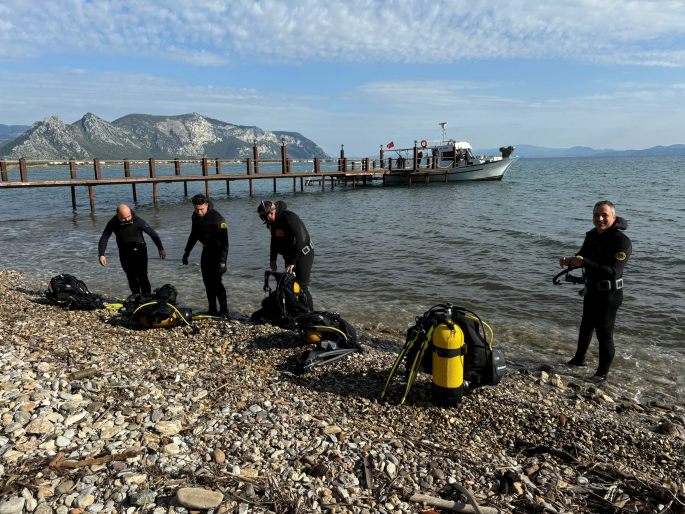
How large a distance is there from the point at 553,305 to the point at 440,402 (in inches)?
204

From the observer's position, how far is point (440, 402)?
4203 mm

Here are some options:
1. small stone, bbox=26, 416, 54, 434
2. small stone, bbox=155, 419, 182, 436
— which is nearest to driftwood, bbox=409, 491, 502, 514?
small stone, bbox=155, 419, 182, 436

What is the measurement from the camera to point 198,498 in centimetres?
272

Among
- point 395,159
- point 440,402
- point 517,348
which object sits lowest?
point 517,348

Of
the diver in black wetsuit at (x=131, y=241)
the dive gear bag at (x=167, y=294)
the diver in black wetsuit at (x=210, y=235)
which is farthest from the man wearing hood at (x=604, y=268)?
the diver in black wetsuit at (x=131, y=241)

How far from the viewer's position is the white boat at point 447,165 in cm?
4225

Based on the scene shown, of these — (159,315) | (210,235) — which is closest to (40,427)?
(159,315)

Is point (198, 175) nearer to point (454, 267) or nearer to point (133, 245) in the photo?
point (454, 267)

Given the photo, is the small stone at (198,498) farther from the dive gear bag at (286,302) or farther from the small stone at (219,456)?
the dive gear bag at (286,302)

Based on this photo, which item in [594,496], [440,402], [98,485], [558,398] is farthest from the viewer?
[558,398]

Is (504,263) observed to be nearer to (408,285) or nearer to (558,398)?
(408,285)

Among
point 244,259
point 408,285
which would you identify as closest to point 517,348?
point 408,285

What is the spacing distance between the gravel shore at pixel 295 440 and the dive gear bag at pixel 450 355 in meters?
0.23

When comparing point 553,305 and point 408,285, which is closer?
point 553,305
